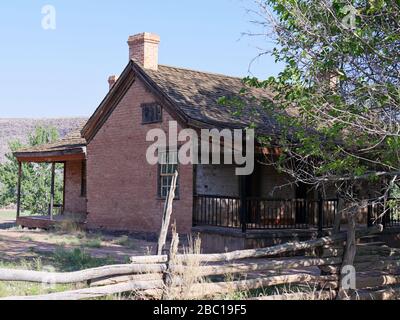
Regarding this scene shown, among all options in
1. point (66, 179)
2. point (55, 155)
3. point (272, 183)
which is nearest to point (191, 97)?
point (272, 183)

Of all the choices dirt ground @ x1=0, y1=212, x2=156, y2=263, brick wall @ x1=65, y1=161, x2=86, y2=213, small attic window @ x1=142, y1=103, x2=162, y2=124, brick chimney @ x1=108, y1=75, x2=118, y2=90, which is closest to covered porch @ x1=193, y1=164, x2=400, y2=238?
dirt ground @ x1=0, y1=212, x2=156, y2=263

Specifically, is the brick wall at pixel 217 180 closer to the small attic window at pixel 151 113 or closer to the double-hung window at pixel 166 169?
the double-hung window at pixel 166 169

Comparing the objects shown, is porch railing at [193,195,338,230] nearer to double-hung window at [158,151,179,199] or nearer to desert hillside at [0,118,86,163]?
double-hung window at [158,151,179,199]

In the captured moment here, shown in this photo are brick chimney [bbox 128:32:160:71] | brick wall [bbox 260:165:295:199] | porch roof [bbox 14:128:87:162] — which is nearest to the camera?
brick wall [bbox 260:165:295:199]

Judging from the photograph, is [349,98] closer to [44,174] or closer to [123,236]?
[123,236]

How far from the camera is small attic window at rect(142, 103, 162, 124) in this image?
19.4m

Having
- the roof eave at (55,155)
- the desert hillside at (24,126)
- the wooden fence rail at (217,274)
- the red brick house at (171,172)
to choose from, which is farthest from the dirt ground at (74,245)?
the desert hillside at (24,126)

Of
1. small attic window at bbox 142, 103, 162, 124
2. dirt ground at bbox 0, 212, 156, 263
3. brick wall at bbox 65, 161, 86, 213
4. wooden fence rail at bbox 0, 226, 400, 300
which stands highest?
small attic window at bbox 142, 103, 162, 124

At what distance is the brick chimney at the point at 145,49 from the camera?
807 inches

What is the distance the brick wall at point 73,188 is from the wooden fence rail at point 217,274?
1525 centimetres

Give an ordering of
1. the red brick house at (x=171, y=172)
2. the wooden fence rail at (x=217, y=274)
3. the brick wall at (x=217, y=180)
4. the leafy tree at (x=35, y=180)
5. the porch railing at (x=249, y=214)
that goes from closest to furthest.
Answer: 1. the wooden fence rail at (x=217, y=274)
2. the porch railing at (x=249, y=214)
3. the red brick house at (x=171, y=172)
4. the brick wall at (x=217, y=180)
5. the leafy tree at (x=35, y=180)

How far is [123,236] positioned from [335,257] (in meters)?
10.7

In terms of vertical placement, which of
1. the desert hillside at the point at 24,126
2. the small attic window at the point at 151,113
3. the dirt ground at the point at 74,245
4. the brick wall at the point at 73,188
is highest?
the desert hillside at the point at 24,126

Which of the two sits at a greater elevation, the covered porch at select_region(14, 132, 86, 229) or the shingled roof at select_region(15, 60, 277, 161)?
the shingled roof at select_region(15, 60, 277, 161)
